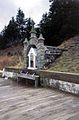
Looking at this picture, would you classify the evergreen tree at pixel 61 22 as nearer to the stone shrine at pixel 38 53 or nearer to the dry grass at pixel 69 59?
A: the dry grass at pixel 69 59

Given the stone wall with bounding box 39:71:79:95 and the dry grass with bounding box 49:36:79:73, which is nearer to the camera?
the stone wall with bounding box 39:71:79:95

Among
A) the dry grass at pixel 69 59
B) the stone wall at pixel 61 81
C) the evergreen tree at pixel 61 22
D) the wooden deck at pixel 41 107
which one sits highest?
the evergreen tree at pixel 61 22

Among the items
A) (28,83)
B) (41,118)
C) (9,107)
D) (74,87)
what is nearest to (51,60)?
(28,83)

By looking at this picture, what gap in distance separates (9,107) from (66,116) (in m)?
1.62

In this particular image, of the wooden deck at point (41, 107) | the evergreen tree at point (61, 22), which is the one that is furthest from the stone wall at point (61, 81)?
the evergreen tree at point (61, 22)

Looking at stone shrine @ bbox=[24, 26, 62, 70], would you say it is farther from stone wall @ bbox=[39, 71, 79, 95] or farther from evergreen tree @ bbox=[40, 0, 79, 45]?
A: evergreen tree @ bbox=[40, 0, 79, 45]

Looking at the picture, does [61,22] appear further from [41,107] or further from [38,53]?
[41,107]

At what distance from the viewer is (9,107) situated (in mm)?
5090

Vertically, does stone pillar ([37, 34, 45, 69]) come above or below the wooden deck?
above

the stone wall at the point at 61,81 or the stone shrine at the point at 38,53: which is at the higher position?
the stone shrine at the point at 38,53

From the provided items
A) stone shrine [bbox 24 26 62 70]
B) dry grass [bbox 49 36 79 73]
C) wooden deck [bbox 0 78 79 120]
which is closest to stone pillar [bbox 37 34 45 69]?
stone shrine [bbox 24 26 62 70]

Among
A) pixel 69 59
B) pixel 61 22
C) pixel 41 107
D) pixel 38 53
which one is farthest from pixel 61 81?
pixel 61 22

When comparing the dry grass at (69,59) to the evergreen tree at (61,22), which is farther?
the evergreen tree at (61,22)

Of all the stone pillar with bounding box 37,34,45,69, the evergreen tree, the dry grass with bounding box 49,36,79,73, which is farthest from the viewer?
the evergreen tree
